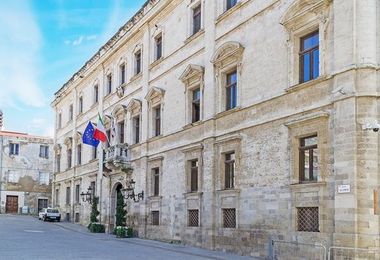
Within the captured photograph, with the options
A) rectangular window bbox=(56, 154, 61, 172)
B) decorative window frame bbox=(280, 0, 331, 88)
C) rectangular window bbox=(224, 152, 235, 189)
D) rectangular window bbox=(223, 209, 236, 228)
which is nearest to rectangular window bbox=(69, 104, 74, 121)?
rectangular window bbox=(56, 154, 61, 172)

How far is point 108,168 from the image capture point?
3550cm

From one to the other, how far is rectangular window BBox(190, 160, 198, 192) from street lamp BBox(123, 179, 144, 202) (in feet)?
17.9

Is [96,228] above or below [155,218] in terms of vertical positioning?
below

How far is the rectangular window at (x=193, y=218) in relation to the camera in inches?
990

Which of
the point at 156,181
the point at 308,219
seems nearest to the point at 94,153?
the point at 156,181

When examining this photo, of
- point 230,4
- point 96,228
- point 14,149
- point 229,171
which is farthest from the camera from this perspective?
point 14,149

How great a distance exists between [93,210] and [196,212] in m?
14.5

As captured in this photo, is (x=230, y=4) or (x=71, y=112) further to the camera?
(x=71, y=112)

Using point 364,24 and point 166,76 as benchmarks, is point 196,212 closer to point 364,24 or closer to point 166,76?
point 166,76

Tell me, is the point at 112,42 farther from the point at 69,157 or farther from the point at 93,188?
the point at 69,157

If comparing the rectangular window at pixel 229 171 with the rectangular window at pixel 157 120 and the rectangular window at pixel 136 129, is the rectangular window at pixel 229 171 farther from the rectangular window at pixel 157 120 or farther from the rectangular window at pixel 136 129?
the rectangular window at pixel 136 129

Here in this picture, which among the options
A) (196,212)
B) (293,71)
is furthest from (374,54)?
(196,212)

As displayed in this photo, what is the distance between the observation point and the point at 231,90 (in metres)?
23.4

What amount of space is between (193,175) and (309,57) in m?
9.35
